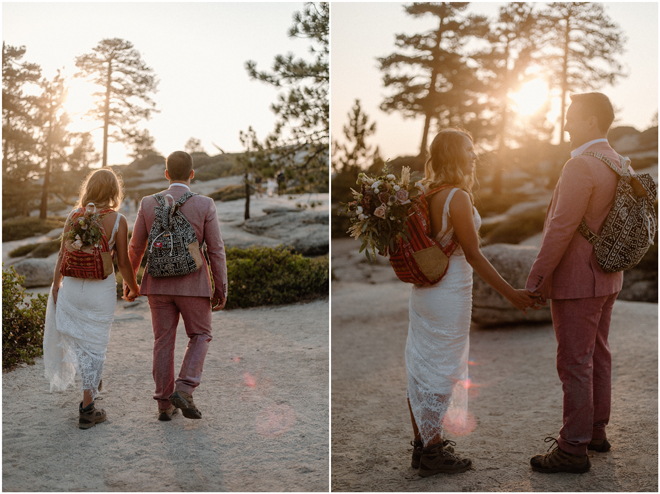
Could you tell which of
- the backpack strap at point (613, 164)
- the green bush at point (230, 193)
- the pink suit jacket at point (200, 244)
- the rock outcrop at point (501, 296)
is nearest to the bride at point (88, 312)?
the pink suit jacket at point (200, 244)

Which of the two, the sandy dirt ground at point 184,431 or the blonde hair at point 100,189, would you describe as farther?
the blonde hair at point 100,189

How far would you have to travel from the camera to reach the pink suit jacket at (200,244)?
358 cm

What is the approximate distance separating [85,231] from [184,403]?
1.30m

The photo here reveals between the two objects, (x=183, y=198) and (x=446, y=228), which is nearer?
Answer: (x=446, y=228)

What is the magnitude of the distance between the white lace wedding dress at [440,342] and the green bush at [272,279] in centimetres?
500

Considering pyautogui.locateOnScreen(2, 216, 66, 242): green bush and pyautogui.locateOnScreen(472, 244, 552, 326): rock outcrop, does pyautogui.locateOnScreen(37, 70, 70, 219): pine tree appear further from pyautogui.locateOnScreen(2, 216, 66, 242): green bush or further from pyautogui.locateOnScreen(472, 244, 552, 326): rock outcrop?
pyautogui.locateOnScreen(472, 244, 552, 326): rock outcrop

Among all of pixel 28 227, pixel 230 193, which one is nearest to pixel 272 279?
pixel 28 227

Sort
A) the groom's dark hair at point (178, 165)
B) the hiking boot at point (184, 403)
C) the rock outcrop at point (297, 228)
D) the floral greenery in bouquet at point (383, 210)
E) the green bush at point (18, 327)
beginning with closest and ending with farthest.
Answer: the floral greenery in bouquet at point (383, 210) → the hiking boot at point (184, 403) → the groom's dark hair at point (178, 165) → the green bush at point (18, 327) → the rock outcrop at point (297, 228)

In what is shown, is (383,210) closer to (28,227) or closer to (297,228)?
(297,228)

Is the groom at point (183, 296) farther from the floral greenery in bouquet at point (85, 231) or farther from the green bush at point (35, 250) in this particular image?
the green bush at point (35, 250)

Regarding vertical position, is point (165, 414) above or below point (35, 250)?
below

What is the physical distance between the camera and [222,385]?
4.54 m

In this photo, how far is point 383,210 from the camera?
277 centimetres

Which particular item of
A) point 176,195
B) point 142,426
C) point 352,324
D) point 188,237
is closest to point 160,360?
point 142,426
